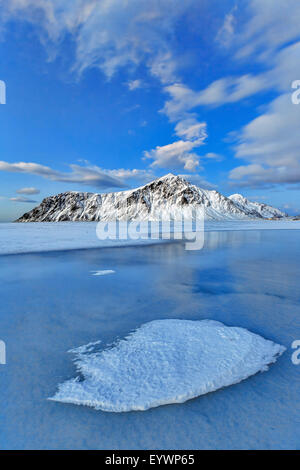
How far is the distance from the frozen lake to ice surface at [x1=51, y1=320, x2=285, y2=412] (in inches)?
4.7

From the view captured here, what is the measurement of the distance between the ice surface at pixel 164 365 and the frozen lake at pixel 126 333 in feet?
0.39

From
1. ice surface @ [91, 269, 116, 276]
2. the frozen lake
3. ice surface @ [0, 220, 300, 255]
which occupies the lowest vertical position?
the frozen lake

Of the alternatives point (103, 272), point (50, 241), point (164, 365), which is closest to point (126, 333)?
point (164, 365)

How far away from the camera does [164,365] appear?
3111 millimetres

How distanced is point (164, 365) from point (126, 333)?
3.65 ft

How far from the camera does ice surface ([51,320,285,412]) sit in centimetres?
259

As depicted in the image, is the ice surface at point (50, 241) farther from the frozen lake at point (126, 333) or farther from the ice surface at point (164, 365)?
the ice surface at point (164, 365)

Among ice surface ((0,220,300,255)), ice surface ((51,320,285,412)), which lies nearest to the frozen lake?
ice surface ((51,320,285,412))

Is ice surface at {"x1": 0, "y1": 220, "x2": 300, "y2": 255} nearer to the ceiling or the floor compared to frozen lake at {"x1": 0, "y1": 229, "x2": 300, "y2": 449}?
nearer to the ceiling

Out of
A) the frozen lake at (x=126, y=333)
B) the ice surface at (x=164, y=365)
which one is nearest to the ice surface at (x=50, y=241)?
the frozen lake at (x=126, y=333)

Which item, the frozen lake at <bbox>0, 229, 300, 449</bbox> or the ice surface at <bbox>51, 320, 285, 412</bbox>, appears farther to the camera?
the ice surface at <bbox>51, 320, 285, 412</bbox>

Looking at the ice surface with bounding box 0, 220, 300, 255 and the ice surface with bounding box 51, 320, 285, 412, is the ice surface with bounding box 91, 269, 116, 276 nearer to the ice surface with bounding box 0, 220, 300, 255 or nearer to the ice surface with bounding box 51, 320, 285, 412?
the ice surface with bounding box 51, 320, 285, 412

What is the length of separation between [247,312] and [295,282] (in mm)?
3434
